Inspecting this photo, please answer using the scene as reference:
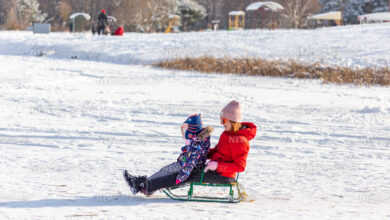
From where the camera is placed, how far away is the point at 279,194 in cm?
504

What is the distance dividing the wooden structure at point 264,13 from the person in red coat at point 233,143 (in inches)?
1638

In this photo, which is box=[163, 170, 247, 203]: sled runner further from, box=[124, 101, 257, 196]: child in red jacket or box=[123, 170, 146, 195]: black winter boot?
box=[123, 170, 146, 195]: black winter boot

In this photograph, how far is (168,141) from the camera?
7531mm

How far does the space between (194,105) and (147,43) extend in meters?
14.3

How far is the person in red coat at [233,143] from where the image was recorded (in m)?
4.45

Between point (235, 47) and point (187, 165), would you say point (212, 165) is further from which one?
point (235, 47)

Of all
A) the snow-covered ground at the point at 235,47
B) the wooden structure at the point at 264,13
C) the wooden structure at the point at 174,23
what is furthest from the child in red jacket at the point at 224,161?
the wooden structure at the point at 174,23

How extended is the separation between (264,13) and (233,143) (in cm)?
4514

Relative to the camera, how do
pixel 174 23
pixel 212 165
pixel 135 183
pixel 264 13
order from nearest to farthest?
pixel 212 165 → pixel 135 183 → pixel 264 13 → pixel 174 23

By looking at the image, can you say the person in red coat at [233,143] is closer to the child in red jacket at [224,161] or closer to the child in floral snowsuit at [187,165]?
the child in red jacket at [224,161]

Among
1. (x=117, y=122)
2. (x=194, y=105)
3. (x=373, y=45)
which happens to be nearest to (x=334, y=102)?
(x=194, y=105)

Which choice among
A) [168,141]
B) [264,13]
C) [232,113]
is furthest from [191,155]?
[264,13]

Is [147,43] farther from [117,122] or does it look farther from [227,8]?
[227,8]

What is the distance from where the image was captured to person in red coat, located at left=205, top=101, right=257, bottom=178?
175 inches
